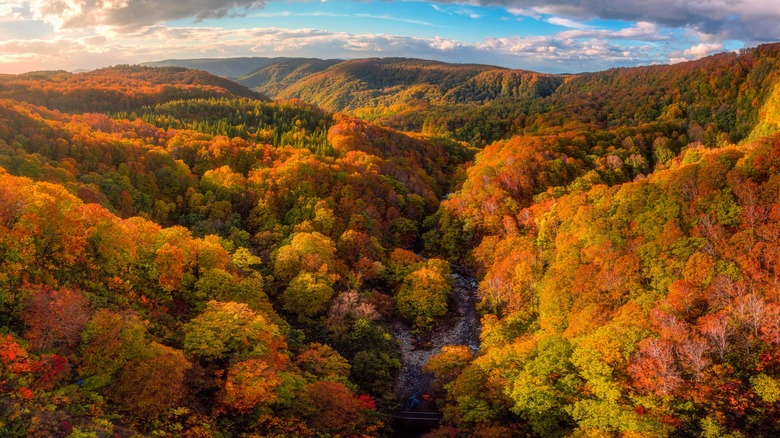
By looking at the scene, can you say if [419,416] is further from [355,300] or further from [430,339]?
[355,300]

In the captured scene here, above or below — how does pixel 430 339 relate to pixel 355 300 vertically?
below

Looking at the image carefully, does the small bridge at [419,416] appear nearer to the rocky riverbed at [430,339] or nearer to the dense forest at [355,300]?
the dense forest at [355,300]

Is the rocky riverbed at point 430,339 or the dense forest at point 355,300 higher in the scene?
the dense forest at point 355,300

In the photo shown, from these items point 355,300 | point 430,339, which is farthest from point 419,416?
point 355,300

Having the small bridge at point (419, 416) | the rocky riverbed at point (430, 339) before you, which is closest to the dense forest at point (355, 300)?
the rocky riverbed at point (430, 339)

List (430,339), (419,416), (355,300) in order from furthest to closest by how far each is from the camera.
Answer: (430,339), (355,300), (419,416)

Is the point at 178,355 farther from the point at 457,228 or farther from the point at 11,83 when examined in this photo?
the point at 11,83

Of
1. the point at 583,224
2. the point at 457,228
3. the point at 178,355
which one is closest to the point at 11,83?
the point at 457,228

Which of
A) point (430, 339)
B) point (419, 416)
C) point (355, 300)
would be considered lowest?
point (430, 339)

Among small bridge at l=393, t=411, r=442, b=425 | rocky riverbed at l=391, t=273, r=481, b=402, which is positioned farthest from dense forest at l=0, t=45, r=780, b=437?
small bridge at l=393, t=411, r=442, b=425
